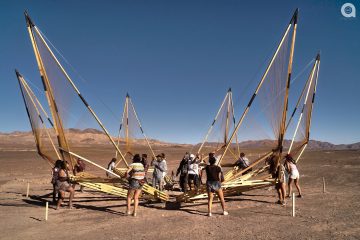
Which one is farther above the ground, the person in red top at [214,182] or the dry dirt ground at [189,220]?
the person in red top at [214,182]

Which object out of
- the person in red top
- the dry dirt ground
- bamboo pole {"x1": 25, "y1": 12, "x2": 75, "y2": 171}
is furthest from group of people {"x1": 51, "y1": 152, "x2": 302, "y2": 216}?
bamboo pole {"x1": 25, "y1": 12, "x2": 75, "y2": 171}

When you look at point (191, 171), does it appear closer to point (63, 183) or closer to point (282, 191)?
point (282, 191)

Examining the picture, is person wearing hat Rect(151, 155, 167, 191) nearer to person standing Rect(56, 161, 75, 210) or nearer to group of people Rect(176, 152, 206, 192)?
group of people Rect(176, 152, 206, 192)

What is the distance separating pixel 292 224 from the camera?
8.71 m

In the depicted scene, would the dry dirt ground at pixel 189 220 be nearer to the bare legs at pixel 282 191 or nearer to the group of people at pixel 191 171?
the bare legs at pixel 282 191

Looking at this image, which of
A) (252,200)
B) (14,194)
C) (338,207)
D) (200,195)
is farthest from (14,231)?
(338,207)

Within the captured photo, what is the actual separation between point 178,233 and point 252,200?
17.5 feet

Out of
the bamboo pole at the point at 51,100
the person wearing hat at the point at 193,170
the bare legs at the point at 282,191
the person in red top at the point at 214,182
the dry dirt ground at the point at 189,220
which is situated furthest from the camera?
the person wearing hat at the point at 193,170

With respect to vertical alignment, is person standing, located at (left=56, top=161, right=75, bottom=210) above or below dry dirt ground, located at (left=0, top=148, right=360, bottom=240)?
above

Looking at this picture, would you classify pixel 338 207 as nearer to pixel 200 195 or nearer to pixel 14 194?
pixel 200 195

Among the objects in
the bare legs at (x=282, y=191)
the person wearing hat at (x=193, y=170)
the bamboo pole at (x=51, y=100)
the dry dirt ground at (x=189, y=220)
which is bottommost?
the dry dirt ground at (x=189, y=220)

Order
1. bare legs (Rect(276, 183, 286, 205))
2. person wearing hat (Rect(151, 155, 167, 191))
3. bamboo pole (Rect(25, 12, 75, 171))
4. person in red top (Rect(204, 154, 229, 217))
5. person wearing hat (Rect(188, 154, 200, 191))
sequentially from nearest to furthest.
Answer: person in red top (Rect(204, 154, 229, 217)) → bamboo pole (Rect(25, 12, 75, 171)) → bare legs (Rect(276, 183, 286, 205)) → person wearing hat (Rect(151, 155, 167, 191)) → person wearing hat (Rect(188, 154, 200, 191))

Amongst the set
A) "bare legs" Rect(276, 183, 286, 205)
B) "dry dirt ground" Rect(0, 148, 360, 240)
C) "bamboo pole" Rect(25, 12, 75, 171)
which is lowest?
"dry dirt ground" Rect(0, 148, 360, 240)

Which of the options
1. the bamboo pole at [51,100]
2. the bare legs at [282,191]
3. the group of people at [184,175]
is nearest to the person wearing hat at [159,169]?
the group of people at [184,175]
